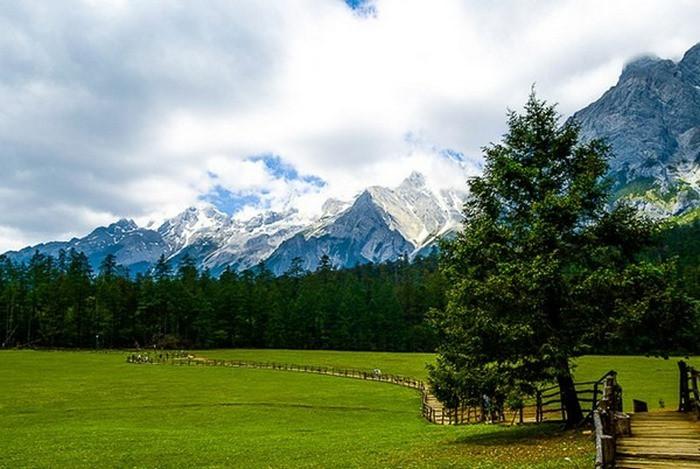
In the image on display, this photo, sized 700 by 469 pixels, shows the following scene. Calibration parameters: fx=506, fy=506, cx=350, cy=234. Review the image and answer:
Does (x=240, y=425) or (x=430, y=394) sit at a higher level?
(x=240, y=425)

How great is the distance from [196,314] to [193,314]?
4.31 ft

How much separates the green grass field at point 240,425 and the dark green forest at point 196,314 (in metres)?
50.8

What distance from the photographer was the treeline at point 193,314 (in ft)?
429

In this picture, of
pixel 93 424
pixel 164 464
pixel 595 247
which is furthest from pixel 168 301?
pixel 595 247

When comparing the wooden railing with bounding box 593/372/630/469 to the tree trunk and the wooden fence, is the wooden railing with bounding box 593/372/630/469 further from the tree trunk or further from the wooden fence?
the wooden fence

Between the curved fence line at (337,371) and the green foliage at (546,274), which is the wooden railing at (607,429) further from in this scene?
the curved fence line at (337,371)

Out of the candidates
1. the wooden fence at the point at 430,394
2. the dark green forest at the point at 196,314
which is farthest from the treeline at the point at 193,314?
the wooden fence at the point at 430,394

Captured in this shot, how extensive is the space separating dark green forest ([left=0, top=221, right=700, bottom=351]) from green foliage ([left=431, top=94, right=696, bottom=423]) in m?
105

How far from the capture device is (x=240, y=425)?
38.0 metres

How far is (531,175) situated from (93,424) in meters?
34.8

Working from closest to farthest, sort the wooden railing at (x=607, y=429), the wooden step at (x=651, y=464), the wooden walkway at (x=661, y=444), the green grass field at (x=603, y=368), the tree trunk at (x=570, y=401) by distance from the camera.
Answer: the wooden railing at (x=607, y=429) → the wooden step at (x=651, y=464) → the wooden walkway at (x=661, y=444) → the tree trunk at (x=570, y=401) → the green grass field at (x=603, y=368)

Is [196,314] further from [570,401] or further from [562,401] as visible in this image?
[570,401]

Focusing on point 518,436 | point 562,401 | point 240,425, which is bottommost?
point 240,425

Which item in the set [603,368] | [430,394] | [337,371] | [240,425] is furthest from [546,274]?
[603,368]
